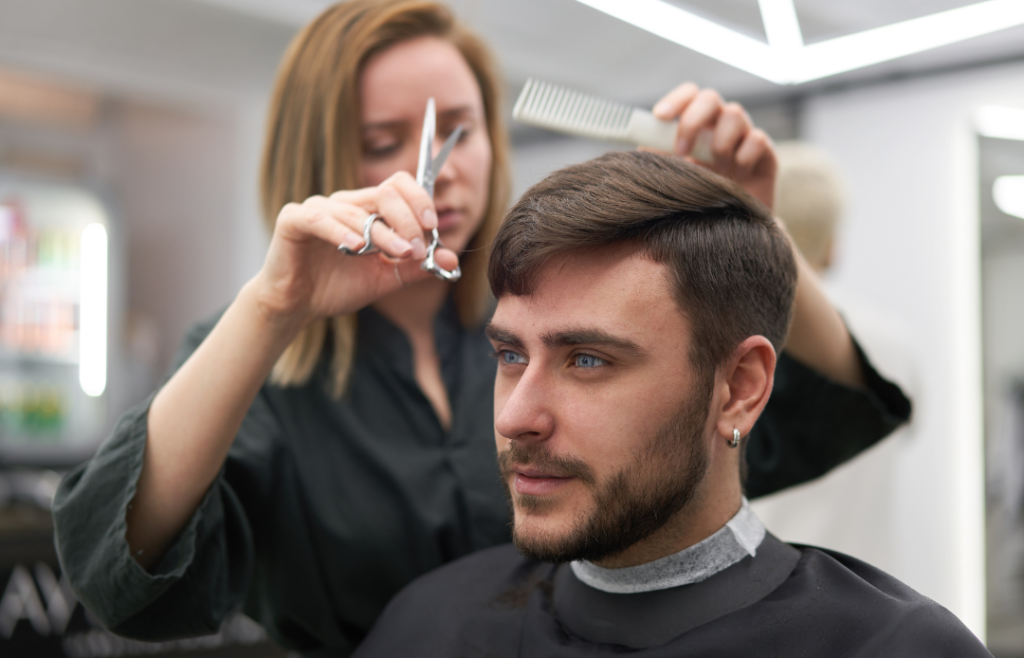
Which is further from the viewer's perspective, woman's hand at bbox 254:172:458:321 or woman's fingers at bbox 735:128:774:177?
woman's fingers at bbox 735:128:774:177

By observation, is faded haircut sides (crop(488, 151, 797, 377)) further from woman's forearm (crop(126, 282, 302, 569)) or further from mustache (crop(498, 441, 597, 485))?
woman's forearm (crop(126, 282, 302, 569))

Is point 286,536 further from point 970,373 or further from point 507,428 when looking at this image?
point 970,373

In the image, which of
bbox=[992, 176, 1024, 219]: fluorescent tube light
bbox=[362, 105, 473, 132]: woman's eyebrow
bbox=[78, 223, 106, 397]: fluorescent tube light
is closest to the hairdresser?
bbox=[362, 105, 473, 132]: woman's eyebrow

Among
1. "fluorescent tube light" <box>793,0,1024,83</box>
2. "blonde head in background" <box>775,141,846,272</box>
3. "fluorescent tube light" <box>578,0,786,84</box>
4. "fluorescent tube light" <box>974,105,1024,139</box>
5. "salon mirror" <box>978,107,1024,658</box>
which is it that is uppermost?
"fluorescent tube light" <box>578,0,786,84</box>

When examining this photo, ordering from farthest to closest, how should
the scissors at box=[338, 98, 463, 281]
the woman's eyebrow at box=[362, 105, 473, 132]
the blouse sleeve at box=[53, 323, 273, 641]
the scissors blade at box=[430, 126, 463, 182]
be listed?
the woman's eyebrow at box=[362, 105, 473, 132]
the scissors blade at box=[430, 126, 463, 182]
the blouse sleeve at box=[53, 323, 273, 641]
the scissors at box=[338, 98, 463, 281]

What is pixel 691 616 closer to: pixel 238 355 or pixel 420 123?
pixel 238 355

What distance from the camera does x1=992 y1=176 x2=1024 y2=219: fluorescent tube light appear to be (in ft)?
12.3

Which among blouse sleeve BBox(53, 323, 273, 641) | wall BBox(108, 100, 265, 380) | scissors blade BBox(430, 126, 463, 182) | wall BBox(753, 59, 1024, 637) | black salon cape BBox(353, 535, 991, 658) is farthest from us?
wall BBox(108, 100, 265, 380)

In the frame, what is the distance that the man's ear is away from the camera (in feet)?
3.72

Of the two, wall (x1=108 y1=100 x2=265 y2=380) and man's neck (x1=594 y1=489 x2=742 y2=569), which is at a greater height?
wall (x1=108 y1=100 x2=265 y2=380)

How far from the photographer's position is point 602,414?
1.05 meters

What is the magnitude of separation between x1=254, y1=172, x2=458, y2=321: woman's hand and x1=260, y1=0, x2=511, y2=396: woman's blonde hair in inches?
8.8

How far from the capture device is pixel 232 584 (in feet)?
4.58

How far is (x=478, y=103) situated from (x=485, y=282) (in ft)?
1.08
